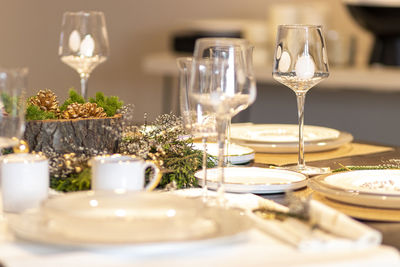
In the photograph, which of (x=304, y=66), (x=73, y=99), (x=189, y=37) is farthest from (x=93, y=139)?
(x=189, y=37)

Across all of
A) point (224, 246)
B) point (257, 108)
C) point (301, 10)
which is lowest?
point (257, 108)

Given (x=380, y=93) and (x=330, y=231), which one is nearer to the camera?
(x=330, y=231)

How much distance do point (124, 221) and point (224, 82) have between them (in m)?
0.23

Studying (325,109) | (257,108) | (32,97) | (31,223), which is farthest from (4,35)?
(31,223)

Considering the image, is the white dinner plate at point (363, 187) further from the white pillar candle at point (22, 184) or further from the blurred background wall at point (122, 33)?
the blurred background wall at point (122, 33)

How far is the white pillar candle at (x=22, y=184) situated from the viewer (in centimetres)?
96

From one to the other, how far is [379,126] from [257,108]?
63 cm

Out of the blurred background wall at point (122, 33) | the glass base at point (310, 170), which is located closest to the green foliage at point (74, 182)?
the glass base at point (310, 170)

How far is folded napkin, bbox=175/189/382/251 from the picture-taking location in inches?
32.2

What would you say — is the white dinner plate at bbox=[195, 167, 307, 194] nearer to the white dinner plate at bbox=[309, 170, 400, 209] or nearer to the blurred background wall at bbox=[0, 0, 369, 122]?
the white dinner plate at bbox=[309, 170, 400, 209]

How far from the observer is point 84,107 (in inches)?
47.3

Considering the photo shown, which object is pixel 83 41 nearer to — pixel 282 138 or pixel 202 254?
pixel 282 138

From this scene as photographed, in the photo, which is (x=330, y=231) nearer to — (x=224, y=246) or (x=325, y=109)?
(x=224, y=246)

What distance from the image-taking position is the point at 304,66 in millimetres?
1283
